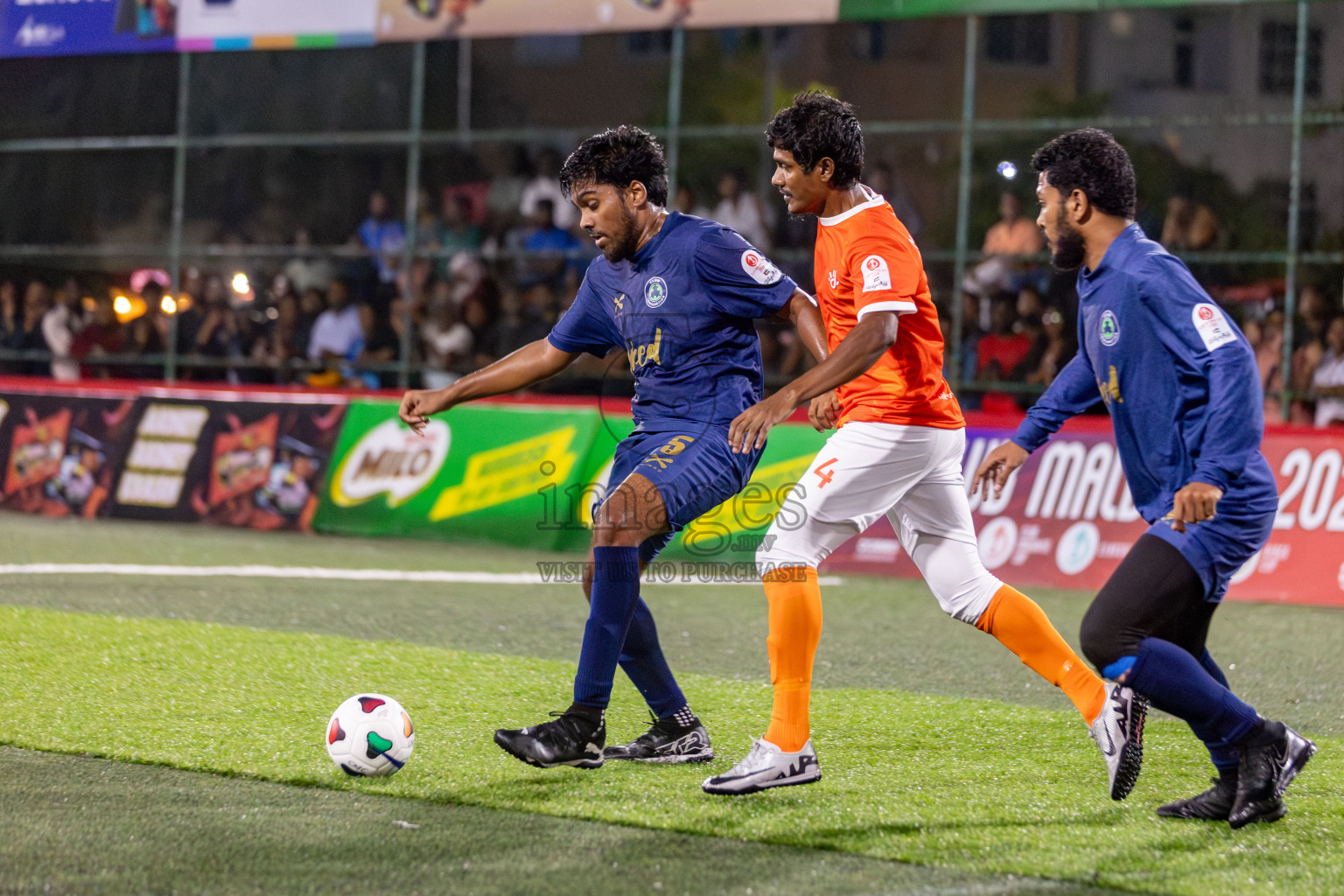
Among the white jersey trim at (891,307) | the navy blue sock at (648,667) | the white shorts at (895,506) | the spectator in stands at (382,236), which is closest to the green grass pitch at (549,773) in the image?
the navy blue sock at (648,667)

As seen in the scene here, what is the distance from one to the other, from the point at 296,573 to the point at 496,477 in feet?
7.82

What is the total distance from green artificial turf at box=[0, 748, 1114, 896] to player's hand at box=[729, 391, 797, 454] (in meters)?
1.13

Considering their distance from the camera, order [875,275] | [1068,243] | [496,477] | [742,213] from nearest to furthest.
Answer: [1068,243], [875,275], [496,477], [742,213]

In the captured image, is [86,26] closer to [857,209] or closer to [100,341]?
[100,341]

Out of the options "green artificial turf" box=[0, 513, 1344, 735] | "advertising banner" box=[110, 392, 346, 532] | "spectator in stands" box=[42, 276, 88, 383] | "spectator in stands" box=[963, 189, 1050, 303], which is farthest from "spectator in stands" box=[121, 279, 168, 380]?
"spectator in stands" box=[963, 189, 1050, 303]

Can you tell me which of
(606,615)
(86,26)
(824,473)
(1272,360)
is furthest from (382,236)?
(824,473)

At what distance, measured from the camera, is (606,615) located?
4.88 metres

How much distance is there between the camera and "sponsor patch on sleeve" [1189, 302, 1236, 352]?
4.16 metres

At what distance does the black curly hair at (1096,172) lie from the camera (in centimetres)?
450

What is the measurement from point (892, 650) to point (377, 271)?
11.0 metres

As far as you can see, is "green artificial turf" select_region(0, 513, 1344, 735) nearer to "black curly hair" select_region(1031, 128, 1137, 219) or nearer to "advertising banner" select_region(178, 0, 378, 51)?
"black curly hair" select_region(1031, 128, 1137, 219)

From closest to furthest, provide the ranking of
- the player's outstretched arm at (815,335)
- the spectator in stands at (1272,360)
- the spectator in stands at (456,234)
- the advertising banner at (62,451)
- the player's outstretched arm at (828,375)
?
1. the player's outstretched arm at (828,375)
2. the player's outstretched arm at (815,335)
3. the spectator in stands at (1272,360)
4. the advertising banner at (62,451)
5. the spectator in stands at (456,234)

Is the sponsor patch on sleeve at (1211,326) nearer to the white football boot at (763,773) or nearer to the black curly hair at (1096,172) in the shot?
the black curly hair at (1096,172)

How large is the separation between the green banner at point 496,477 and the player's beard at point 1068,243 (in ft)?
22.6
